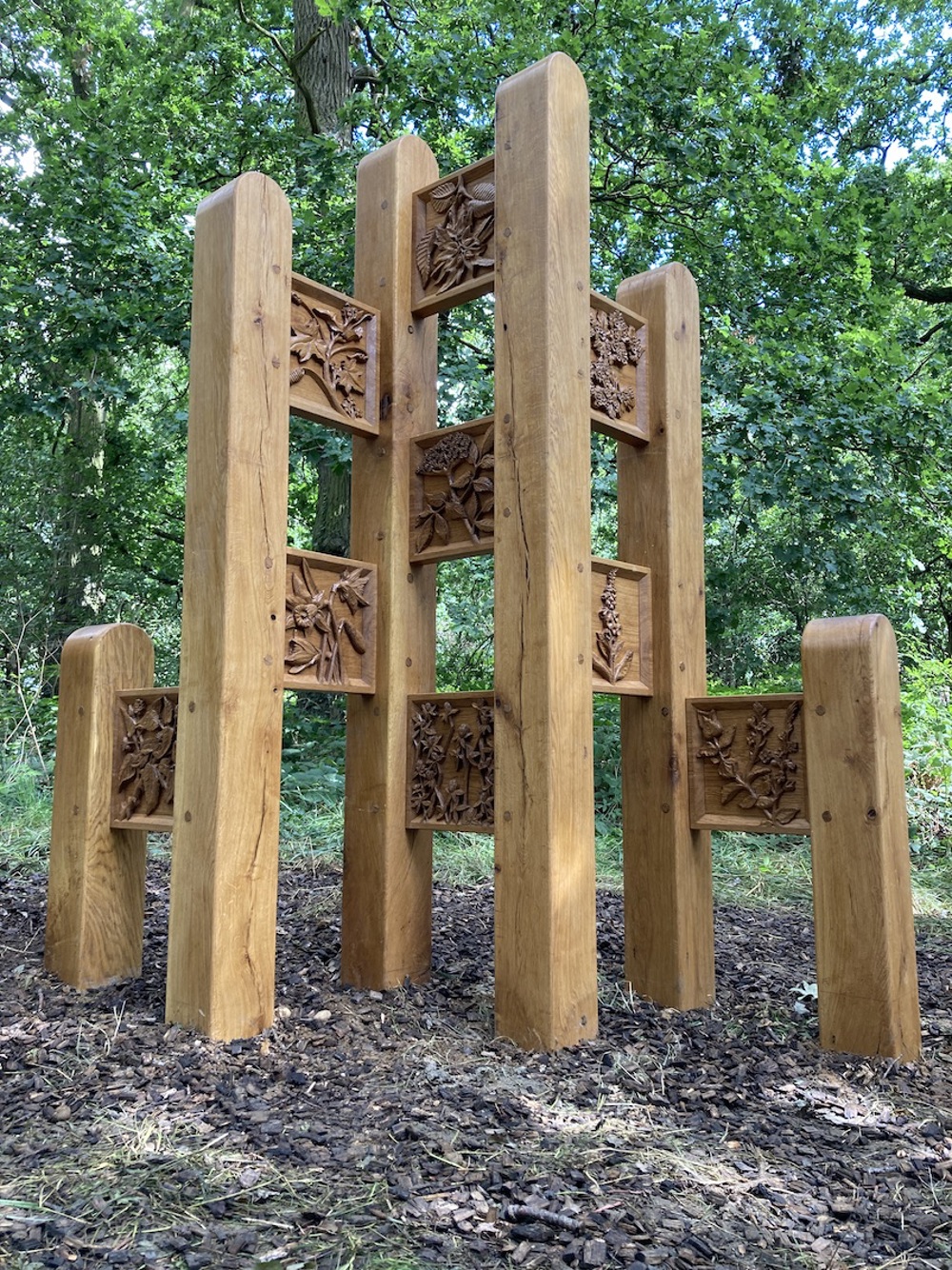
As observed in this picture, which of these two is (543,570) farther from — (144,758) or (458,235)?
(144,758)

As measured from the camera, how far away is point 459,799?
125 inches

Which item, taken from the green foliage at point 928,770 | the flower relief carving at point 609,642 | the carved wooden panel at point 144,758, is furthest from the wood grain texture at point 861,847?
the green foliage at point 928,770

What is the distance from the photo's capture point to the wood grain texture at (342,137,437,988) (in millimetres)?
3336

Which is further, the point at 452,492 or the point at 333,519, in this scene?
the point at 333,519

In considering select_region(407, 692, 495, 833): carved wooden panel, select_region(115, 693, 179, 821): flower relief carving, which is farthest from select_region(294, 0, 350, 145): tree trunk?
select_region(407, 692, 495, 833): carved wooden panel

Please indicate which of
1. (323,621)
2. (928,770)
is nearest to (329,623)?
(323,621)

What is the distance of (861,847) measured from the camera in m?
2.79

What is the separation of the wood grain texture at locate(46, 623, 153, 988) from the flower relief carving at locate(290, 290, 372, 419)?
3.50ft

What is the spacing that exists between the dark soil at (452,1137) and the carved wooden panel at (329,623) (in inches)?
41.0

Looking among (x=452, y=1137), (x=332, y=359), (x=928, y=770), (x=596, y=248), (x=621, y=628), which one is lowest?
(x=452, y=1137)

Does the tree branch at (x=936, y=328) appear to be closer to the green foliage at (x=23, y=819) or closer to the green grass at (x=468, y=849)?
the green grass at (x=468, y=849)

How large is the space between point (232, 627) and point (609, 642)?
3.93 ft

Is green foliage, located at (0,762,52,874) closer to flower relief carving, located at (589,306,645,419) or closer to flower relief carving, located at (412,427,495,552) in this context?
flower relief carving, located at (412,427,495,552)

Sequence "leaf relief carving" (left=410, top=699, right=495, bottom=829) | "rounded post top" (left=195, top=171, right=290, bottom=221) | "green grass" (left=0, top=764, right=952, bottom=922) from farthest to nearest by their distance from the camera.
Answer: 1. "green grass" (left=0, top=764, right=952, bottom=922)
2. "leaf relief carving" (left=410, top=699, right=495, bottom=829)
3. "rounded post top" (left=195, top=171, right=290, bottom=221)
